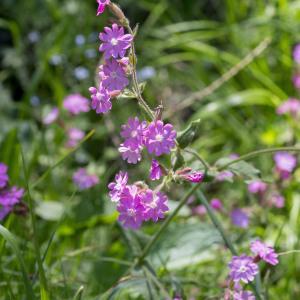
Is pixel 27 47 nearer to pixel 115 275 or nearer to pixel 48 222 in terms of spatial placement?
pixel 48 222

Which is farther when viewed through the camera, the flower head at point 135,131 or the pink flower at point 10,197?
the pink flower at point 10,197

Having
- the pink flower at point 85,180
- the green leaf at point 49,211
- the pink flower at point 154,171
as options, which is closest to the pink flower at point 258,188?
the pink flower at point 85,180

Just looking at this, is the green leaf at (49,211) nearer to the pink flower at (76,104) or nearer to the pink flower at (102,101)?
the pink flower at (76,104)

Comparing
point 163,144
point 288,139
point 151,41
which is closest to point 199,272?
point 288,139

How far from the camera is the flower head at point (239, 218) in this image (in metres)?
1.89

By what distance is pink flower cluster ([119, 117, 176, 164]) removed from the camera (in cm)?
Result: 114

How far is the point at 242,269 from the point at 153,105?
1892 mm

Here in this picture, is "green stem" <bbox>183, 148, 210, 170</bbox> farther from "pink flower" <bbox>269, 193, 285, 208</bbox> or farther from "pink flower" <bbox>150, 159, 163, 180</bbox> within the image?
"pink flower" <bbox>269, 193, 285, 208</bbox>

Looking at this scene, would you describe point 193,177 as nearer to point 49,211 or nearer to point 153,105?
point 49,211

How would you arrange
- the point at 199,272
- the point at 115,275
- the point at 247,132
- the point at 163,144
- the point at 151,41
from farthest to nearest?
1. the point at 151,41
2. the point at 247,132
3. the point at 199,272
4. the point at 115,275
5. the point at 163,144

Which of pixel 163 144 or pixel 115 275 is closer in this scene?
pixel 163 144

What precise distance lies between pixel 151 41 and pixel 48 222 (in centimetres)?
148

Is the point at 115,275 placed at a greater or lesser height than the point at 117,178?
lesser

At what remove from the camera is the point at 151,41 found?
10.8 ft
